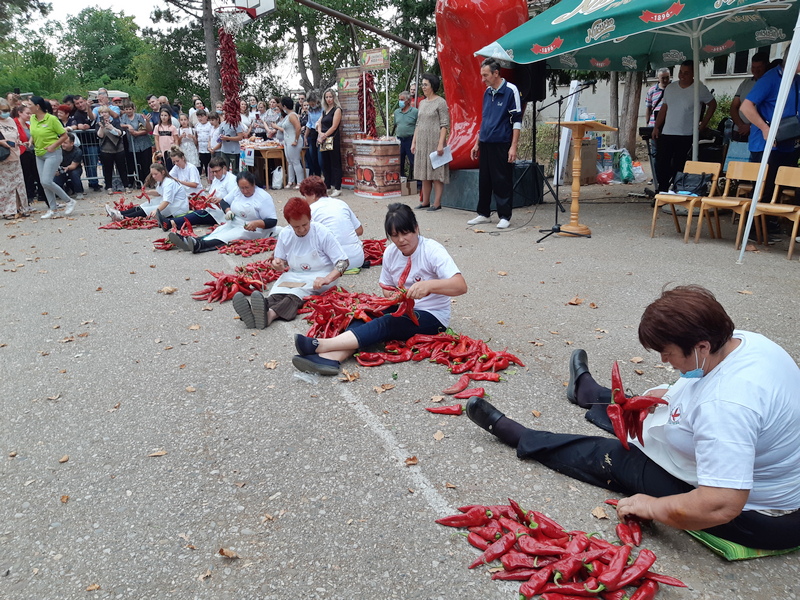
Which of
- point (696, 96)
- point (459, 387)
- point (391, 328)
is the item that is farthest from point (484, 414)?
point (696, 96)

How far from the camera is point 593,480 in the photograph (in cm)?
322

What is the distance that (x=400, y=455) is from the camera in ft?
11.9

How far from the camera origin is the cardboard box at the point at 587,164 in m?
15.1

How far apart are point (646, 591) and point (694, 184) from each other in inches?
295

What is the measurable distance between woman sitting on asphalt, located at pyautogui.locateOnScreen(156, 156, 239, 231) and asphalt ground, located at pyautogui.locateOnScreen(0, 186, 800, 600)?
10.2 ft

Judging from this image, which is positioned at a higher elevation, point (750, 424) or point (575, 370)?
point (750, 424)

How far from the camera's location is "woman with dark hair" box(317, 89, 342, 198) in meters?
14.1

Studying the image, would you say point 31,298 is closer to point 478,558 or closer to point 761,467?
point 478,558

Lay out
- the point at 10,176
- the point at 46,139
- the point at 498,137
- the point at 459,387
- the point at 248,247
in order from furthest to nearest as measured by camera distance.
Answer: the point at 10,176 < the point at 46,139 < the point at 498,137 < the point at 248,247 < the point at 459,387

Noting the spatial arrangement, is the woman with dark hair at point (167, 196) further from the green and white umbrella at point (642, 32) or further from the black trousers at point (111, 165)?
the green and white umbrella at point (642, 32)

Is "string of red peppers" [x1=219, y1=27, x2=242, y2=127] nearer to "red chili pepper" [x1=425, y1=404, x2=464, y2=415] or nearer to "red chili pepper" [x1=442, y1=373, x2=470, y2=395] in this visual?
"red chili pepper" [x1=442, y1=373, x2=470, y2=395]

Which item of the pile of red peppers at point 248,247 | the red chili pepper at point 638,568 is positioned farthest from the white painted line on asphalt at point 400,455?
the pile of red peppers at point 248,247

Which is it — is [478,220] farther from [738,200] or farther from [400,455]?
[400,455]

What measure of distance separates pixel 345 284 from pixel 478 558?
487 centimetres
